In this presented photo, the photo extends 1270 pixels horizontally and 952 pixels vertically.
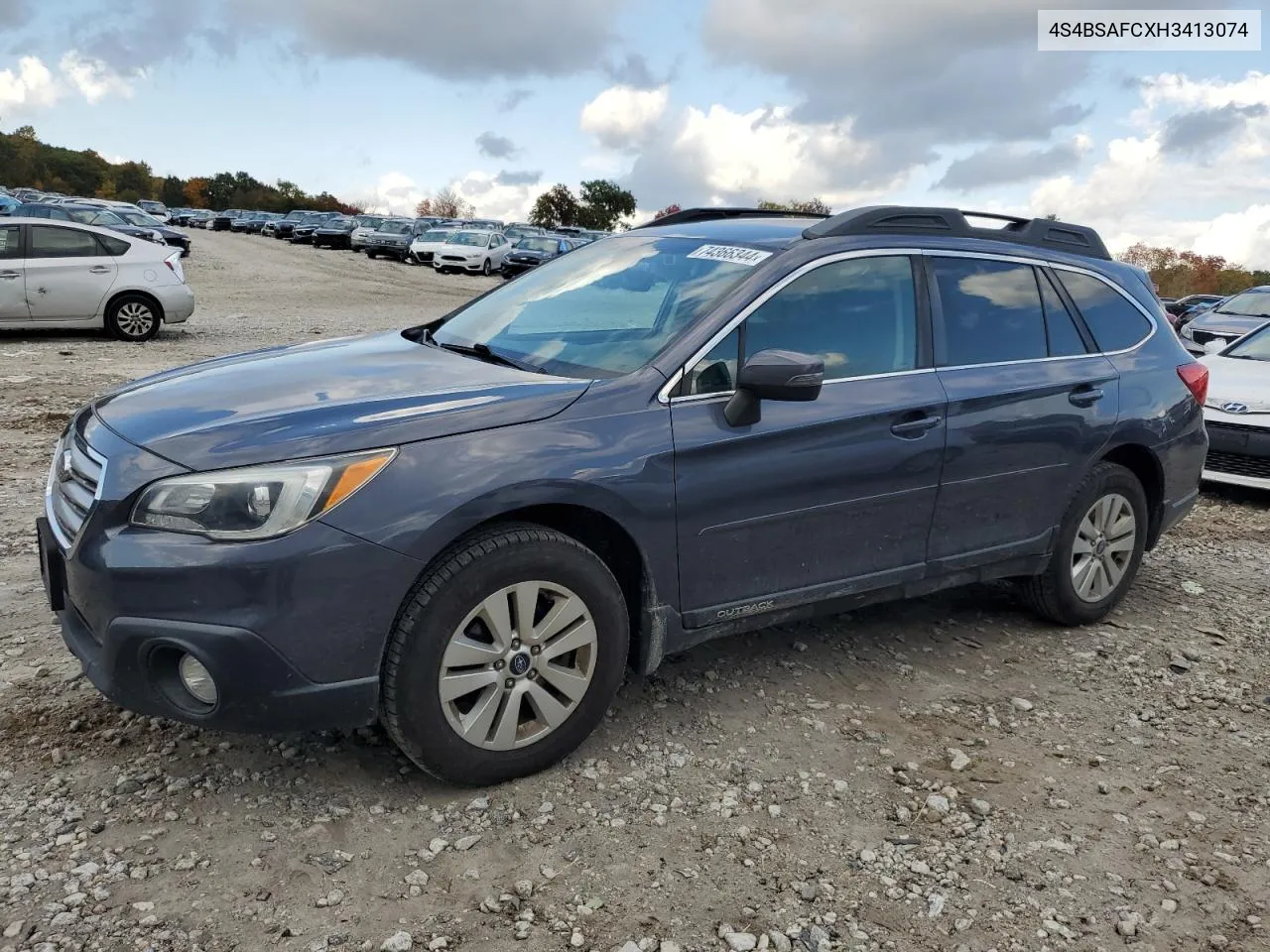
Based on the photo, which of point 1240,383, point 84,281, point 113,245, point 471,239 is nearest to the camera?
point 1240,383

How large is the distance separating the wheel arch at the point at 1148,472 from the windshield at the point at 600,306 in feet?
7.08

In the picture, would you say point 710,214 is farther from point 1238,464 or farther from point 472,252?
point 472,252

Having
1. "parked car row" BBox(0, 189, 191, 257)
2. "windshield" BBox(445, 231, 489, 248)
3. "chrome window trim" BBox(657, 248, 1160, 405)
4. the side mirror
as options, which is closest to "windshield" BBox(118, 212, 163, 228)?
"parked car row" BBox(0, 189, 191, 257)

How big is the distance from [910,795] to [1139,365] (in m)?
2.56

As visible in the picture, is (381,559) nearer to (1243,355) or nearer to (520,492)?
(520,492)

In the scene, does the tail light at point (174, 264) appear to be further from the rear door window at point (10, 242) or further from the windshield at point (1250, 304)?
the windshield at point (1250, 304)

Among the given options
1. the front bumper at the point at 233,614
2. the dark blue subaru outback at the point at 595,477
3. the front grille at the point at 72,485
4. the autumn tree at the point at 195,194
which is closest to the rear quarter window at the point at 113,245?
the dark blue subaru outback at the point at 595,477

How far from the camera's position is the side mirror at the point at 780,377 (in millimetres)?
3381

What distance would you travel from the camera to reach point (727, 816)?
3.23m

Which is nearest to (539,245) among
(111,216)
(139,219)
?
(139,219)

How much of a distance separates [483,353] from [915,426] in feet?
5.25

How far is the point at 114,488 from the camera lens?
2930mm

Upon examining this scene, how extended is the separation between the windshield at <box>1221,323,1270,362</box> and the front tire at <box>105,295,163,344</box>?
38.7 ft

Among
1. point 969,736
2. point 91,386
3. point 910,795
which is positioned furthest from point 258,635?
point 91,386
